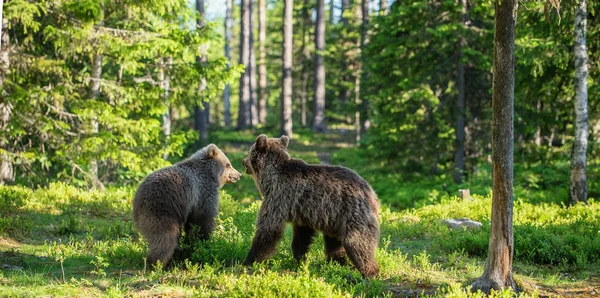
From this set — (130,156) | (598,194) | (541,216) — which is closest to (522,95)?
(598,194)

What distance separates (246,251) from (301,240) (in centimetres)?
90

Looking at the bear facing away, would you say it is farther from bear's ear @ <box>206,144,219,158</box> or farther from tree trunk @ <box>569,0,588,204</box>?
tree trunk @ <box>569,0,588,204</box>

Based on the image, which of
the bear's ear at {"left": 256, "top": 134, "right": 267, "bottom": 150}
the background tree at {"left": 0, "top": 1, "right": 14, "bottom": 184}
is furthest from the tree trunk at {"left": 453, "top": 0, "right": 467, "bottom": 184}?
the background tree at {"left": 0, "top": 1, "right": 14, "bottom": 184}

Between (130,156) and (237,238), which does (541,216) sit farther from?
(130,156)

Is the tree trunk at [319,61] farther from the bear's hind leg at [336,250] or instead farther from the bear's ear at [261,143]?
the bear's hind leg at [336,250]

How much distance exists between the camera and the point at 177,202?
8.04 meters

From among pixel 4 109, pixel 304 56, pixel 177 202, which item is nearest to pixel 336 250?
pixel 177 202

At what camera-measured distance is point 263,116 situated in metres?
43.0

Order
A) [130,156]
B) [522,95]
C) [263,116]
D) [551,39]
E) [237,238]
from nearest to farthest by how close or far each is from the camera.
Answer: [237,238] → [130,156] → [551,39] → [522,95] → [263,116]

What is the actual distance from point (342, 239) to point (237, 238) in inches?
92.3

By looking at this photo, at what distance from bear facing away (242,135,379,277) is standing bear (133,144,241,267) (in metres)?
0.95

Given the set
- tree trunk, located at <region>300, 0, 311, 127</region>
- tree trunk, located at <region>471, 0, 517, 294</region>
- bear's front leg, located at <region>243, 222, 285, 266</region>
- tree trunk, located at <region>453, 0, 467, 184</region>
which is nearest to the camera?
tree trunk, located at <region>471, 0, 517, 294</region>

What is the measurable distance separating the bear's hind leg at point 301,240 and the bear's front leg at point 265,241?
1.66 feet

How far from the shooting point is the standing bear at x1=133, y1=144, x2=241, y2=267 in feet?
25.3
